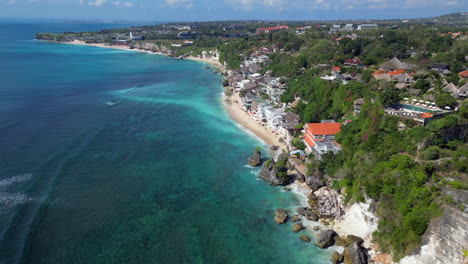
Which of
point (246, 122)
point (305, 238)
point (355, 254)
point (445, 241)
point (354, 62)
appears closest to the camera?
point (445, 241)

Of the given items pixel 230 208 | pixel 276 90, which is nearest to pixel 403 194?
pixel 230 208

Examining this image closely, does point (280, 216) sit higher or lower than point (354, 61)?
lower

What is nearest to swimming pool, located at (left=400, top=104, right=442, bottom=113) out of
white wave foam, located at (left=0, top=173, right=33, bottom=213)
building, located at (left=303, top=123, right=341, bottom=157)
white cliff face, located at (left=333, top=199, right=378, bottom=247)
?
building, located at (left=303, top=123, right=341, bottom=157)

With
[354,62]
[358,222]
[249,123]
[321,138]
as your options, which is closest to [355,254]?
[358,222]

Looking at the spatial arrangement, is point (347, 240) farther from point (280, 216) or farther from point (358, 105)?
point (358, 105)

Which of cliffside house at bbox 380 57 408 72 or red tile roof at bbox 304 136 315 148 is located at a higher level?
cliffside house at bbox 380 57 408 72

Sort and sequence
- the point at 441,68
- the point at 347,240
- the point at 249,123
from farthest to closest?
the point at 249,123
the point at 441,68
the point at 347,240

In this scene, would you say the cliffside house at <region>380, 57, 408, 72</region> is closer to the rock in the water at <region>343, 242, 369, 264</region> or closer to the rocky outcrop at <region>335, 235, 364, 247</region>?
the rocky outcrop at <region>335, 235, 364, 247</region>
